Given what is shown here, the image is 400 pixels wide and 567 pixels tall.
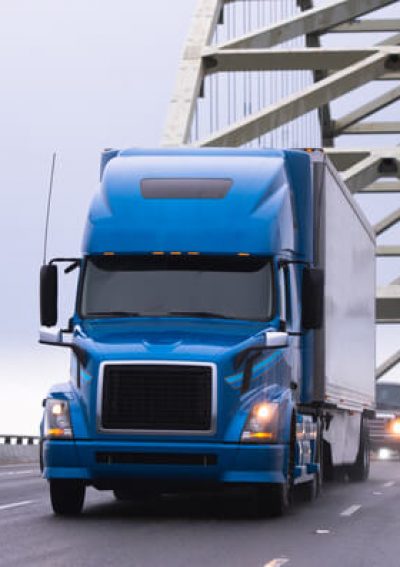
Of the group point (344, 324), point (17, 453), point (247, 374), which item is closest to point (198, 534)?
point (247, 374)

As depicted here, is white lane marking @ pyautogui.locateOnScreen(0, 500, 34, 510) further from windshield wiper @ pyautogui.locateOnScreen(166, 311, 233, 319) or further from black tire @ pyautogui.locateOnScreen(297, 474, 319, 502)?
windshield wiper @ pyautogui.locateOnScreen(166, 311, 233, 319)

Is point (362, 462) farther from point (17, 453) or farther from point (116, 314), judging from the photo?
point (17, 453)

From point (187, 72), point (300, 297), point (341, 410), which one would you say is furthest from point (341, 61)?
point (300, 297)

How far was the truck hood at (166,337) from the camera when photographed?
55.1 ft

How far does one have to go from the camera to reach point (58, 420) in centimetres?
1697

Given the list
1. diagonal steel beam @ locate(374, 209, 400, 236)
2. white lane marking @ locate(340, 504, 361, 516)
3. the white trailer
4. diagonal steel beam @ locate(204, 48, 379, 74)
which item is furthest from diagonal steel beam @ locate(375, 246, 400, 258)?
white lane marking @ locate(340, 504, 361, 516)

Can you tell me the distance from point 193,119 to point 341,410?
28.0 m

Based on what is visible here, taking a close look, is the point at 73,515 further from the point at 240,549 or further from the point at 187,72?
the point at 187,72

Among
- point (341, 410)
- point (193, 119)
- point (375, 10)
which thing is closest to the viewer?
point (341, 410)

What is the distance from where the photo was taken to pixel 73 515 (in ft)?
58.3

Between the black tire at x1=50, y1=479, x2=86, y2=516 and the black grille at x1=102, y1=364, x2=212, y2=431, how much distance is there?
3.16 feet

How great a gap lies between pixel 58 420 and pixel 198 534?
2094 millimetres

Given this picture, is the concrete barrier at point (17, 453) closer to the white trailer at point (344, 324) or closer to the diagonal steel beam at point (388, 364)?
the white trailer at point (344, 324)

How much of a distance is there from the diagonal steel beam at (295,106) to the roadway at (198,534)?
30.7 metres
